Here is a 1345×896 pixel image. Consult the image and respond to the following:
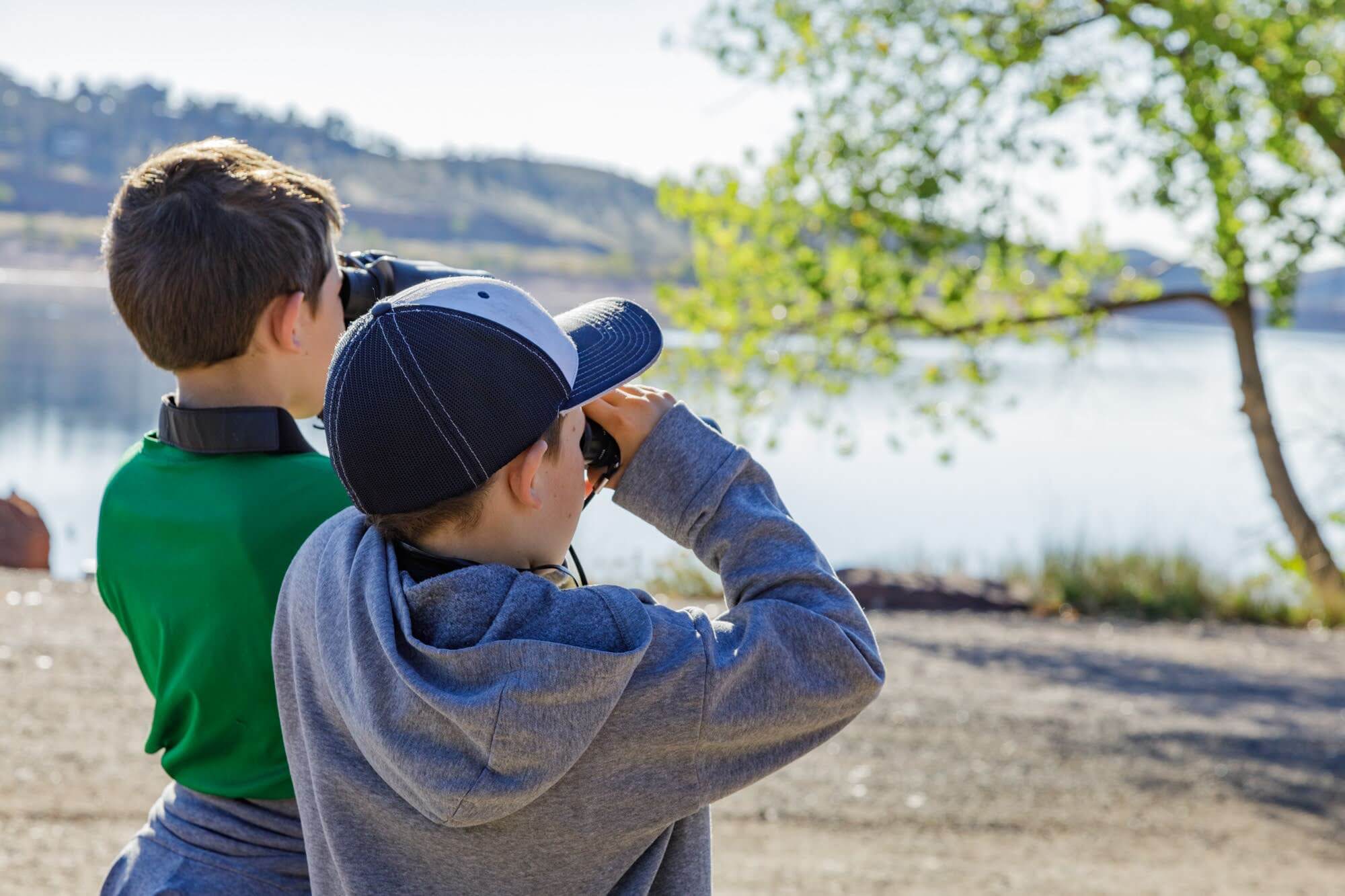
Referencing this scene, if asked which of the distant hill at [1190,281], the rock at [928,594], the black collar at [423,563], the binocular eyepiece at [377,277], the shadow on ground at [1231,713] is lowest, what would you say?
the rock at [928,594]

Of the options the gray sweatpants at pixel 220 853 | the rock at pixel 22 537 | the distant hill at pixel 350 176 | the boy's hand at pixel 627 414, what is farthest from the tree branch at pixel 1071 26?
the distant hill at pixel 350 176

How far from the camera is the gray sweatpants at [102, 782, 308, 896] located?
151cm

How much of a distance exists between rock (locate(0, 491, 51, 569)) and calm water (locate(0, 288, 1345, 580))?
983mm

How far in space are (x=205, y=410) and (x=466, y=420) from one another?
0.50m

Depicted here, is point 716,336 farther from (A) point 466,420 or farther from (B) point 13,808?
(A) point 466,420

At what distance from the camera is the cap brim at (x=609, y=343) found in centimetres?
130

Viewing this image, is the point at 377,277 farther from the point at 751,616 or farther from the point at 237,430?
the point at 751,616

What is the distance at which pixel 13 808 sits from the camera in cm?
426

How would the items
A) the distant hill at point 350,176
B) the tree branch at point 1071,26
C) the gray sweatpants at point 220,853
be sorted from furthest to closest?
the distant hill at point 350,176 → the tree branch at point 1071,26 → the gray sweatpants at point 220,853

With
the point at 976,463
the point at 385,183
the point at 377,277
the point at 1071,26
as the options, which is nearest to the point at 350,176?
the point at 385,183

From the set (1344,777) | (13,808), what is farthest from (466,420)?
(1344,777)

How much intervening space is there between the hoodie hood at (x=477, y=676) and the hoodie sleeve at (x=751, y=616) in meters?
0.12

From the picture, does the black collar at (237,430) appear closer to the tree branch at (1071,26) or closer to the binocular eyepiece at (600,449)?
the binocular eyepiece at (600,449)

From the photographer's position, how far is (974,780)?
5.28m
